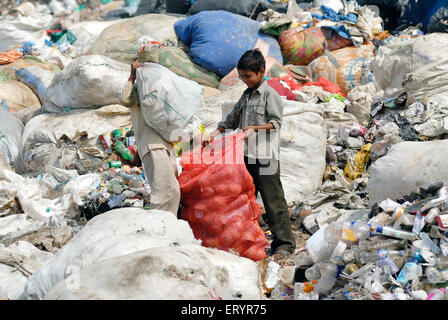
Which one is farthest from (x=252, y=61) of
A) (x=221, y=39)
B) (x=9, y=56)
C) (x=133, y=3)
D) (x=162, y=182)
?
(x=133, y=3)

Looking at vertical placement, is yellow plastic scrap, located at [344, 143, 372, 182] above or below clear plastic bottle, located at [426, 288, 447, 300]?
below

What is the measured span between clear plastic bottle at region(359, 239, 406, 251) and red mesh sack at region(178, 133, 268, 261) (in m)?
0.78

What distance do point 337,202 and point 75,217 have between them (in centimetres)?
197

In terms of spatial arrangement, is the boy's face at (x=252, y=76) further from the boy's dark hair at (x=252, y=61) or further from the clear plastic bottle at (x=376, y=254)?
the clear plastic bottle at (x=376, y=254)

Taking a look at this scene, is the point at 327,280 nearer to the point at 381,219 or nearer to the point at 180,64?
the point at 381,219

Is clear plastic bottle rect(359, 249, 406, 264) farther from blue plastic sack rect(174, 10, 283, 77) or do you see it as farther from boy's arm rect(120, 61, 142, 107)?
blue plastic sack rect(174, 10, 283, 77)

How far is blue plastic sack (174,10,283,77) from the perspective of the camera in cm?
561

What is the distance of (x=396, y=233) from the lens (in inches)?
106

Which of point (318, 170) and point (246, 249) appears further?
point (318, 170)

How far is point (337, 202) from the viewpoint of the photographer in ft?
13.4

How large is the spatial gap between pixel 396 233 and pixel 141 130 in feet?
5.28

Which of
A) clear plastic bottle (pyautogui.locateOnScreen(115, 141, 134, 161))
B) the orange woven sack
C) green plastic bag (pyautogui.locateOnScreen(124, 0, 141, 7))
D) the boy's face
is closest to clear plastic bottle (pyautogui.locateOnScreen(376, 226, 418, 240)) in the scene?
the boy's face
